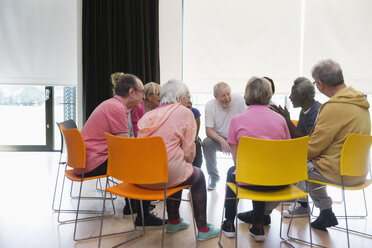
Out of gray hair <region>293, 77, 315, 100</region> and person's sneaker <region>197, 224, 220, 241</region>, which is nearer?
person's sneaker <region>197, 224, 220, 241</region>

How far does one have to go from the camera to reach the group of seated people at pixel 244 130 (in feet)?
7.00

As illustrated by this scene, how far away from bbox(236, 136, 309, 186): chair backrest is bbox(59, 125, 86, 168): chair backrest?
117cm

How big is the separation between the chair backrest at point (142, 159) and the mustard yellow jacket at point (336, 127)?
3.62 ft

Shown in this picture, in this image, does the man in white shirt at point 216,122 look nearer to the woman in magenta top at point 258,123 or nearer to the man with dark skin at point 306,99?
the man with dark skin at point 306,99

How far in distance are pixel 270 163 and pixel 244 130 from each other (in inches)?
12.1

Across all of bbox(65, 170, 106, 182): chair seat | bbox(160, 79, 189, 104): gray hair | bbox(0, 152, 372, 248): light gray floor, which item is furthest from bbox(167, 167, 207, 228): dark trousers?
bbox(65, 170, 106, 182): chair seat

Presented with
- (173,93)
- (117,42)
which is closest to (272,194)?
(173,93)

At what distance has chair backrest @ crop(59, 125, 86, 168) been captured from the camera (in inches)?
94.7

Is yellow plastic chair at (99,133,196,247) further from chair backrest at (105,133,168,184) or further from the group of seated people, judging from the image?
the group of seated people

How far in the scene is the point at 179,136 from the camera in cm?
215

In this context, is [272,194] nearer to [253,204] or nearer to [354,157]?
[253,204]

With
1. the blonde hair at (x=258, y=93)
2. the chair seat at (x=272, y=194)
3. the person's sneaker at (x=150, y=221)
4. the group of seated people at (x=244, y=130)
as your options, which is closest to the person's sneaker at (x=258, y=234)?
the group of seated people at (x=244, y=130)

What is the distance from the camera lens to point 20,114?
5984mm

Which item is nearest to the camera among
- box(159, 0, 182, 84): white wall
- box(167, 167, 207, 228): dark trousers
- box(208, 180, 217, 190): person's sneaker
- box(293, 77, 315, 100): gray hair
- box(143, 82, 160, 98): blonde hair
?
box(167, 167, 207, 228): dark trousers
